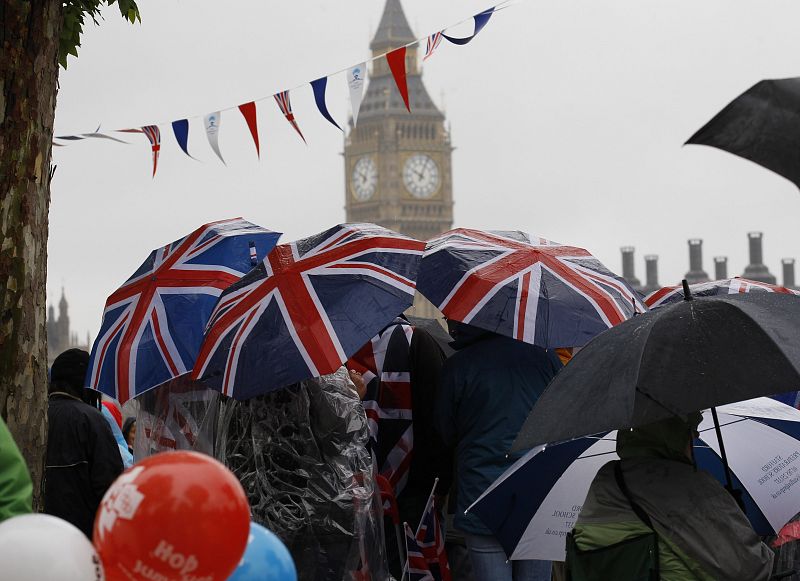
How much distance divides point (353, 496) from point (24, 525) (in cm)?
247

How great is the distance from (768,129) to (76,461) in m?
3.34

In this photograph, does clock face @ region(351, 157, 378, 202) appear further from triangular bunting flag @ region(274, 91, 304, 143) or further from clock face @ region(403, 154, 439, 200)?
triangular bunting flag @ region(274, 91, 304, 143)

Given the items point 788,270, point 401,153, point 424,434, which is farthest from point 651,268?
point 424,434

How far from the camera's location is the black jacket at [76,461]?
600 cm

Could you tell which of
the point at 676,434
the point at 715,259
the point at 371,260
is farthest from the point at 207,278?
the point at 715,259

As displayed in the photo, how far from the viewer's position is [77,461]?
19.8 feet

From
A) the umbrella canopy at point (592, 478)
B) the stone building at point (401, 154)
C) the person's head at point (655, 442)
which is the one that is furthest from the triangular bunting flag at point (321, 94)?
the stone building at point (401, 154)

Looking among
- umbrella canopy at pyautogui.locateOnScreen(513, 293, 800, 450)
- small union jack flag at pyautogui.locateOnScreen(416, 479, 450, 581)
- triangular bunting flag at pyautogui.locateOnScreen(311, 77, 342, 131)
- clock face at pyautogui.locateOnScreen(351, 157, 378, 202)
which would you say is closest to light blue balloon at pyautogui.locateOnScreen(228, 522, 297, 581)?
umbrella canopy at pyautogui.locateOnScreen(513, 293, 800, 450)

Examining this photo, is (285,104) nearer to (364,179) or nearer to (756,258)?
(756,258)

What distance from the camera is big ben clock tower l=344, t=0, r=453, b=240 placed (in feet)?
367

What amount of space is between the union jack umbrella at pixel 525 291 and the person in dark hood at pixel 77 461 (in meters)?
1.50

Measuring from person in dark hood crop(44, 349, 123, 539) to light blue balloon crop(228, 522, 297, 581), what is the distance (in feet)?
10.6

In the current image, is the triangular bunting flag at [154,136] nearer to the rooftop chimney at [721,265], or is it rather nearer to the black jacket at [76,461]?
the black jacket at [76,461]

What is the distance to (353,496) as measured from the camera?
5059mm
